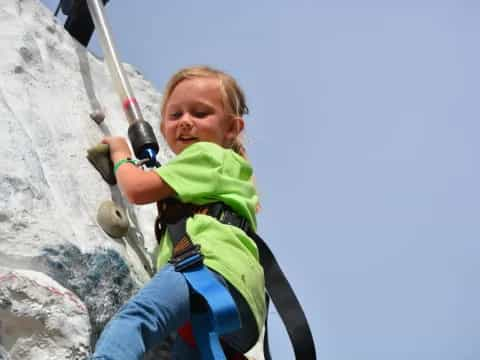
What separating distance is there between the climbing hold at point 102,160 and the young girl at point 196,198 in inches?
2.5

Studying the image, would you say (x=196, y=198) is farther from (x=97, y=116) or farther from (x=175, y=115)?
(x=97, y=116)

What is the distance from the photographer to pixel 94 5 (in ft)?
11.3

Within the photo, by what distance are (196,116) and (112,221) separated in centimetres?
49

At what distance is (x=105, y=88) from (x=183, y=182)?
138 centimetres

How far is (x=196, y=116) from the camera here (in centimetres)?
250

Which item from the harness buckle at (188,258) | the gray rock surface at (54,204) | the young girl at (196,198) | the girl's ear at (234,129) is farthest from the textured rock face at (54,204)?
the girl's ear at (234,129)

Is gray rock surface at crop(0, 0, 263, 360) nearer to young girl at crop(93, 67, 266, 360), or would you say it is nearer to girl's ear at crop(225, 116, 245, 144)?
young girl at crop(93, 67, 266, 360)

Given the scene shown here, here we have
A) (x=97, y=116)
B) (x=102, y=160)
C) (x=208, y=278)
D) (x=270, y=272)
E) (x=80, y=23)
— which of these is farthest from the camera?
(x=80, y=23)

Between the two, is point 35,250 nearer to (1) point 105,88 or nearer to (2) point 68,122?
(2) point 68,122

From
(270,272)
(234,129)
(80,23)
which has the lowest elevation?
(270,272)

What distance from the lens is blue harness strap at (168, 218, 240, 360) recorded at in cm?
178

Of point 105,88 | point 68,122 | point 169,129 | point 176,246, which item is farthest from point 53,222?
point 105,88

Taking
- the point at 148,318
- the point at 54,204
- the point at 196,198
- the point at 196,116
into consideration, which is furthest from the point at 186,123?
the point at 148,318

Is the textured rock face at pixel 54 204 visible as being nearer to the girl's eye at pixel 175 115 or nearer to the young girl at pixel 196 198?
the young girl at pixel 196 198
